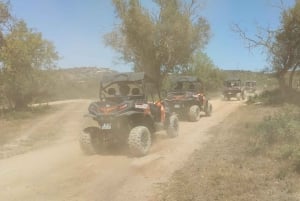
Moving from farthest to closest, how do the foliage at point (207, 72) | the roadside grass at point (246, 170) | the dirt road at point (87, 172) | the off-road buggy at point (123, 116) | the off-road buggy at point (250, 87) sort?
the off-road buggy at point (250, 87)
the foliage at point (207, 72)
the off-road buggy at point (123, 116)
the dirt road at point (87, 172)
the roadside grass at point (246, 170)

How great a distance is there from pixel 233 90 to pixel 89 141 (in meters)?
28.8

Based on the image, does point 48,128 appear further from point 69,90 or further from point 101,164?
point 69,90

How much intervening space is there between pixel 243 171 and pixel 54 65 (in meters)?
20.5

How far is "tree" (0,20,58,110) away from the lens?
24.7 m

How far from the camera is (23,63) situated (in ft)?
82.8

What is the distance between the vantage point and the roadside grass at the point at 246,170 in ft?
25.1

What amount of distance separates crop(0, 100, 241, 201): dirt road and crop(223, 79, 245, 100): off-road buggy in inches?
997

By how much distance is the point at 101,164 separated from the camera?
1080 cm

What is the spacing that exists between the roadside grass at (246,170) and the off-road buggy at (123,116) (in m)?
1.64

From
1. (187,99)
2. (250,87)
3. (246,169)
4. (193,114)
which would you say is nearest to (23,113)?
(187,99)

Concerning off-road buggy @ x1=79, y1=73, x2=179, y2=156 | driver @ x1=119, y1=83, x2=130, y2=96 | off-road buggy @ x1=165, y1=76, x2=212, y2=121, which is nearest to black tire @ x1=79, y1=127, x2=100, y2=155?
off-road buggy @ x1=79, y1=73, x2=179, y2=156

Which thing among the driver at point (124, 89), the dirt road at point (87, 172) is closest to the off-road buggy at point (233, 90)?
the dirt road at point (87, 172)

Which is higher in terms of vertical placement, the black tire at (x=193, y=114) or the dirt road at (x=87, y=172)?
the black tire at (x=193, y=114)

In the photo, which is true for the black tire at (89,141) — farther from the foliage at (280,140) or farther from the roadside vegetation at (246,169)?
the foliage at (280,140)
